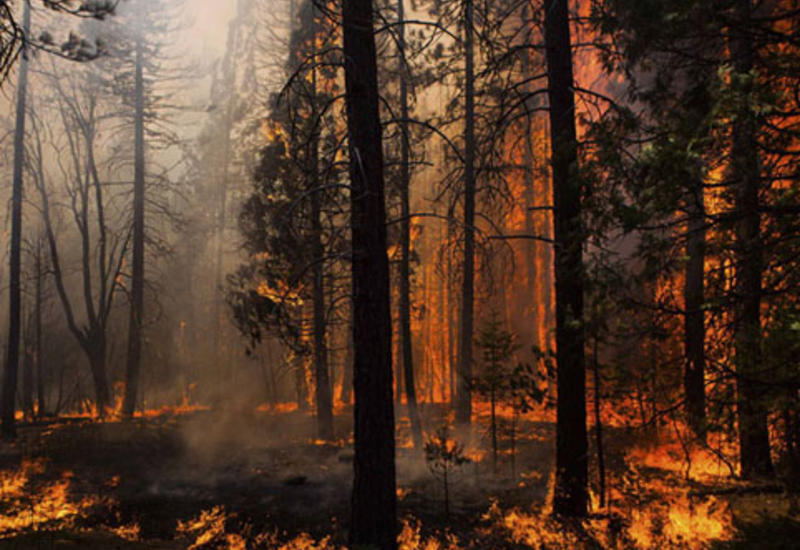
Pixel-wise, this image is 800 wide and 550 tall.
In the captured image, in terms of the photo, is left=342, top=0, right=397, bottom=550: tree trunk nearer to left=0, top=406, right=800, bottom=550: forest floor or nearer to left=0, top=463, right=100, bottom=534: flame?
left=0, top=406, right=800, bottom=550: forest floor

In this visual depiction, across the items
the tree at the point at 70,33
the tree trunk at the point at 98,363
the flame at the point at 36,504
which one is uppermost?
the tree at the point at 70,33

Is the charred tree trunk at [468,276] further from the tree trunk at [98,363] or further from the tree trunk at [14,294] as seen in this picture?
the tree trunk at [98,363]

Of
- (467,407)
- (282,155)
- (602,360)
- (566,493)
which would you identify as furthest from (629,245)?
(566,493)

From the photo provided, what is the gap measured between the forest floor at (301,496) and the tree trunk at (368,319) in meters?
1.83

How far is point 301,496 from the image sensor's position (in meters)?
10.2

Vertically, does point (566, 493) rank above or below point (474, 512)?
above

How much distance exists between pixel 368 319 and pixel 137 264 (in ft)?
55.0

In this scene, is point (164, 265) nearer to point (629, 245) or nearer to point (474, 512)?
point (629, 245)

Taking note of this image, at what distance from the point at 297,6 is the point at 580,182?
17524mm

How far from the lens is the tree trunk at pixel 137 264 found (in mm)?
18266

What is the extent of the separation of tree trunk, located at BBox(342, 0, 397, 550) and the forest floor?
72.1 inches

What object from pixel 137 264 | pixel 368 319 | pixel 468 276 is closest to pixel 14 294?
pixel 137 264

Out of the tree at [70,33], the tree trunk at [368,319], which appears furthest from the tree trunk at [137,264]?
the tree trunk at [368,319]

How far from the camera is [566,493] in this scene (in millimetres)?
7250
